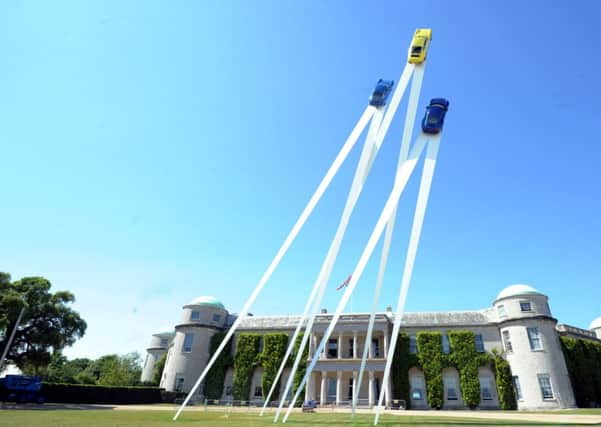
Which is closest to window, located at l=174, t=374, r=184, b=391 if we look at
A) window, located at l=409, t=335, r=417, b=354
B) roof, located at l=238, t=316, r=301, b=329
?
roof, located at l=238, t=316, r=301, b=329

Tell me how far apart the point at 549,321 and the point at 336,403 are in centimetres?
2383

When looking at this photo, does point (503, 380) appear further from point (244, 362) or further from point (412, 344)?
point (244, 362)

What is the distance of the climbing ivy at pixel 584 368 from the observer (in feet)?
116

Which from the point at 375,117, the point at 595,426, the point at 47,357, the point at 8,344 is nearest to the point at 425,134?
the point at 375,117

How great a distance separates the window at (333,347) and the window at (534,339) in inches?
819

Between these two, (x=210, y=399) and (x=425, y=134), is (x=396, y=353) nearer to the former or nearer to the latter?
(x=210, y=399)

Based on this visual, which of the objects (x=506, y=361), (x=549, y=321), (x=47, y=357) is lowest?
(x=47, y=357)

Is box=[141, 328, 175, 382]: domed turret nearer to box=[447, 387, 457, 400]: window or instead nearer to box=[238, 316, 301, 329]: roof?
box=[238, 316, 301, 329]: roof

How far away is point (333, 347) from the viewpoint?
4350cm

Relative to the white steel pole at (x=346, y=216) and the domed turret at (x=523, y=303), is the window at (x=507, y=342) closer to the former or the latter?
the domed turret at (x=523, y=303)

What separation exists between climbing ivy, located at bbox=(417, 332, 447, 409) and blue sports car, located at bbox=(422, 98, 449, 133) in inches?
1298

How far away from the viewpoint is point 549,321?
3659 cm

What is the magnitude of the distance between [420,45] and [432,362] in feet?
116

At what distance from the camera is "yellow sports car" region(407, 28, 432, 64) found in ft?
44.4
